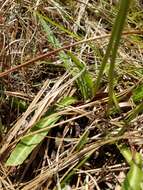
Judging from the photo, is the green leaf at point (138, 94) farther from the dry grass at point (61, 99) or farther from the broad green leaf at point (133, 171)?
the broad green leaf at point (133, 171)

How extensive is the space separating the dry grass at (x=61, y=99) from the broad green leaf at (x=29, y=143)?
0.01m

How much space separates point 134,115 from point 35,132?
9.7 inches

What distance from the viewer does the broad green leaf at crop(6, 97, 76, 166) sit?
1.06 m

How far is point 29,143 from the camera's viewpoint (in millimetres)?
1078

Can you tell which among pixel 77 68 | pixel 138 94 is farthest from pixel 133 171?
pixel 77 68

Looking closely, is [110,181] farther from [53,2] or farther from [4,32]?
[53,2]

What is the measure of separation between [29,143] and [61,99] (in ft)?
0.57

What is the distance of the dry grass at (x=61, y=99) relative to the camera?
106 cm

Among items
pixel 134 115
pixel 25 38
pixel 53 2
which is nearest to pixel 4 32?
pixel 25 38

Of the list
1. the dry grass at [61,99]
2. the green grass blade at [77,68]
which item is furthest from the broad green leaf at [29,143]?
the green grass blade at [77,68]

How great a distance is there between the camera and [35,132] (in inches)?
42.9

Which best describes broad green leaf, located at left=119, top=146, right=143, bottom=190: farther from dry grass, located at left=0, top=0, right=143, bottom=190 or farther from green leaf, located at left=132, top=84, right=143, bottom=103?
green leaf, located at left=132, top=84, right=143, bottom=103

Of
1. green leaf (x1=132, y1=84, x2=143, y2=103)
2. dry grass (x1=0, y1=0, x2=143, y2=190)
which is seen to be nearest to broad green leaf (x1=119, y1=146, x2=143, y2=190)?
dry grass (x1=0, y1=0, x2=143, y2=190)

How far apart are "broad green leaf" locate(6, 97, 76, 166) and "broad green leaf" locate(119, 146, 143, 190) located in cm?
19
